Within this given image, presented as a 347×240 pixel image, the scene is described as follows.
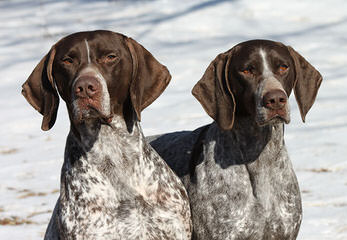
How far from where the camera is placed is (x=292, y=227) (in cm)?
571

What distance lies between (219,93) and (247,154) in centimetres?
49

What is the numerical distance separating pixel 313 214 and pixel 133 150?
91.0 inches

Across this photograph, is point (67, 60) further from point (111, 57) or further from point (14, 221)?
point (14, 221)

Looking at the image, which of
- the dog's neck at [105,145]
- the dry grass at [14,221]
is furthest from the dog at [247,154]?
the dry grass at [14,221]

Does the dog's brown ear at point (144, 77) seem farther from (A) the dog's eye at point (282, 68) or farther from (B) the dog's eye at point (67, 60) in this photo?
(A) the dog's eye at point (282, 68)

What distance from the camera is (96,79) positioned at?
5.08 metres

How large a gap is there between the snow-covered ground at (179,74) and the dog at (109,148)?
1730mm

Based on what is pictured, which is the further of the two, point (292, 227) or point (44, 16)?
point (44, 16)

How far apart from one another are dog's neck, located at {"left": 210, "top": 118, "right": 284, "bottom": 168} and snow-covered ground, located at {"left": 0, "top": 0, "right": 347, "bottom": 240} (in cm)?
123

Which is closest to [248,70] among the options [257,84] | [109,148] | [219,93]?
[257,84]

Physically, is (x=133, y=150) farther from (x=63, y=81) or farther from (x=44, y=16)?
(x=44, y=16)

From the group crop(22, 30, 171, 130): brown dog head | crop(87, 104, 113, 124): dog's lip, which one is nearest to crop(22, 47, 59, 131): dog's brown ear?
crop(22, 30, 171, 130): brown dog head

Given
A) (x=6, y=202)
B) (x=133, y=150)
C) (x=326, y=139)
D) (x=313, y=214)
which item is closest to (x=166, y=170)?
(x=133, y=150)

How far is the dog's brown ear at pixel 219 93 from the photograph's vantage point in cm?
570
